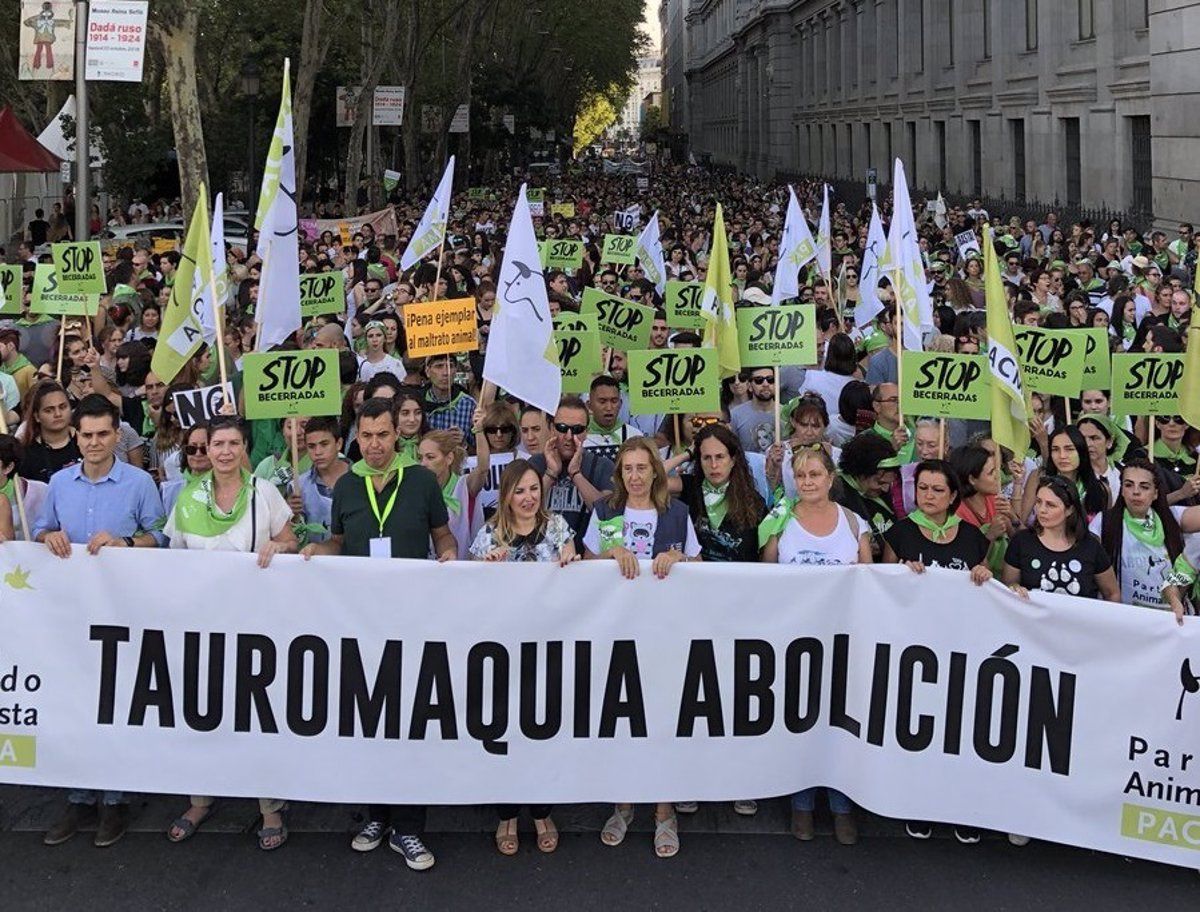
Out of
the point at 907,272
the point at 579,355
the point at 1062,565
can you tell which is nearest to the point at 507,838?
the point at 1062,565

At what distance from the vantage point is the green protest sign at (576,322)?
28.8ft

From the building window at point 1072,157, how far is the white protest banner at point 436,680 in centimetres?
2779

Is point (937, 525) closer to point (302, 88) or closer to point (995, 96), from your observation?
point (302, 88)

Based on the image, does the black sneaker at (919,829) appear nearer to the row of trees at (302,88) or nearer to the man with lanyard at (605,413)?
the man with lanyard at (605,413)

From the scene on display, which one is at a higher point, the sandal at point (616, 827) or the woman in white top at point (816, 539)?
the woman in white top at point (816, 539)

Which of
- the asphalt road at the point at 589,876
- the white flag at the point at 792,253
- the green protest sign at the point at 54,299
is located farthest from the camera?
the green protest sign at the point at 54,299

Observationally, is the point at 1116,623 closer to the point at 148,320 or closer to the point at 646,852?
the point at 646,852

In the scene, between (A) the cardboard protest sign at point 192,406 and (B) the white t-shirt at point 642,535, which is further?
(A) the cardboard protest sign at point 192,406

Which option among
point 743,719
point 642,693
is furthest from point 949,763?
point 642,693

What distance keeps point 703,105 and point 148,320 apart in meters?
106

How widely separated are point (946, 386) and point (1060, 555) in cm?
166

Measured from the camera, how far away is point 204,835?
5.49m

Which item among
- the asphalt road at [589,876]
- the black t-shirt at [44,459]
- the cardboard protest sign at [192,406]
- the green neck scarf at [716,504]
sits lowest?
the asphalt road at [589,876]

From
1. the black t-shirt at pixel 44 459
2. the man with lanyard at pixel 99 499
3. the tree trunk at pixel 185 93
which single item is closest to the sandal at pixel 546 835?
the man with lanyard at pixel 99 499
